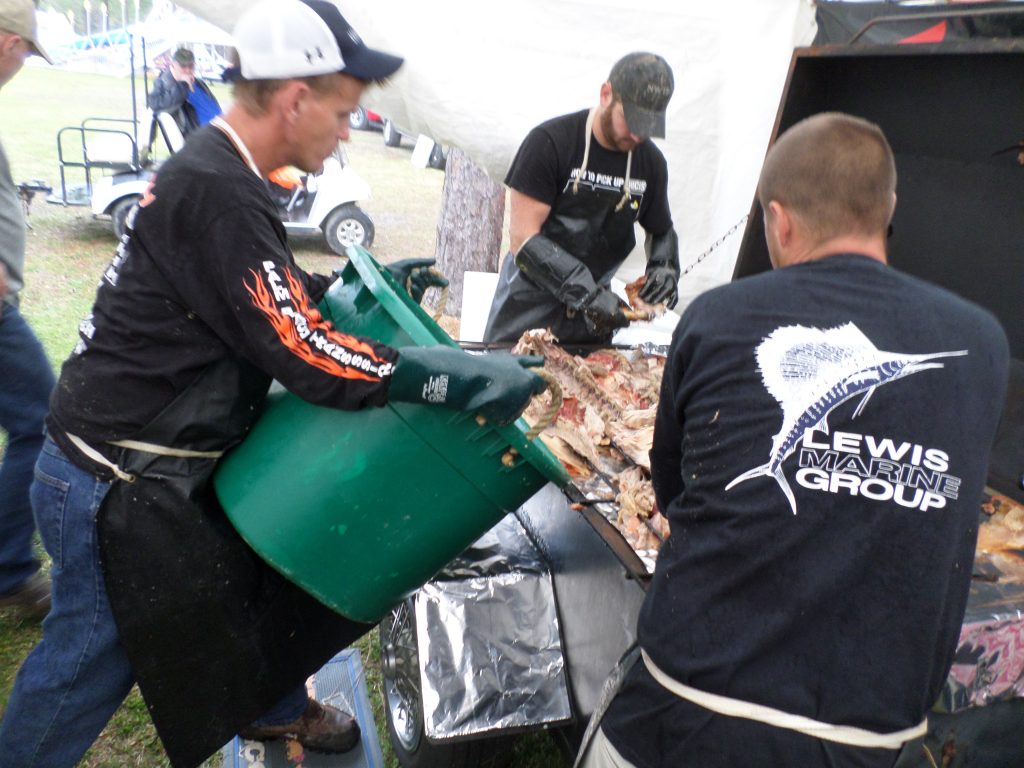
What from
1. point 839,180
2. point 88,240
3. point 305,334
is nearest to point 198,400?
point 305,334

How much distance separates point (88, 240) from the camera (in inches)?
329

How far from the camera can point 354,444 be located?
5.53ft

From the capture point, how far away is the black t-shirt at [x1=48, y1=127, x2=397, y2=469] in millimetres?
1531

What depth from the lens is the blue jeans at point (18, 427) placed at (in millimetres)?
2881

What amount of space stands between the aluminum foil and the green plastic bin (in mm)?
517

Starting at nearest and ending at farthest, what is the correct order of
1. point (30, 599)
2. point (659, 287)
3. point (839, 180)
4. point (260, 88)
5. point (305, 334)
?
point (839, 180)
point (305, 334)
point (260, 88)
point (30, 599)
point (659, 287)

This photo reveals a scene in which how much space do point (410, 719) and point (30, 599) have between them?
67.5 inches

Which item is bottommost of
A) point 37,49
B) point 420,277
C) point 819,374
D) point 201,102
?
point 201,102

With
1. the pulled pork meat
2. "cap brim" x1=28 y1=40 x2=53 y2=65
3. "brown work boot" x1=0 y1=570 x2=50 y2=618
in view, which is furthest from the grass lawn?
"cap brim" x1=28 y1=40 x2=53 y2=65

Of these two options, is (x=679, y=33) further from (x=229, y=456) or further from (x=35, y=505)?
(x=35, y=505)

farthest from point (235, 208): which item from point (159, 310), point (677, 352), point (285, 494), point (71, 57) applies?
point (71, 57)

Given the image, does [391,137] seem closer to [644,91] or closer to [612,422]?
[644,91]

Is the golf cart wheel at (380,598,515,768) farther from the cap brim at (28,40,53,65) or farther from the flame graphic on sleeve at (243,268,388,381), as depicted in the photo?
the cap brim at (28,40,53,65)

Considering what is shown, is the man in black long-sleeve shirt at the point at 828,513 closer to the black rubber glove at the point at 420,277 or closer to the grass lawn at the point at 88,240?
the black rubber glove at the point at 420,277
